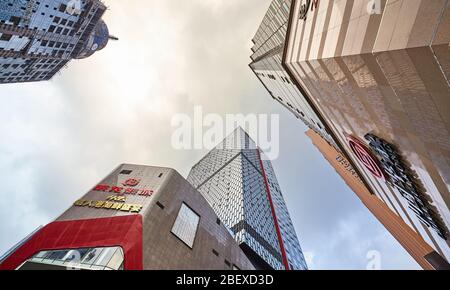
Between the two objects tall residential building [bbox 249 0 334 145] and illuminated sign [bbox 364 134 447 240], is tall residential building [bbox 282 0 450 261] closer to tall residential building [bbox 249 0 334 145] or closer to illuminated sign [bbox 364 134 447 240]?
illuminated sign [bbox 364 134 447 240]

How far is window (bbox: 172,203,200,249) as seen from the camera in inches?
902

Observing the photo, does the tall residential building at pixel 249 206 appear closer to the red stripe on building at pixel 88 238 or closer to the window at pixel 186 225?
the window at pixel 186 225

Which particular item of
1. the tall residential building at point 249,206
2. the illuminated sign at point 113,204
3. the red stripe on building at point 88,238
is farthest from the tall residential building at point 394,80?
the tall residential building at point 249,206

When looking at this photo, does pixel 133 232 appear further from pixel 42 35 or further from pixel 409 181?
pixel 42 35

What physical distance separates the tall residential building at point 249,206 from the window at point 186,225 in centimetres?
3428

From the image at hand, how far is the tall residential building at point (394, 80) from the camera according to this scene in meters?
6.23

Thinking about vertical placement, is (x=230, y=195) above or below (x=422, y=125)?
below

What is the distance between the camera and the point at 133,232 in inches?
716

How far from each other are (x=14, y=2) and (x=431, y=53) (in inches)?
2342

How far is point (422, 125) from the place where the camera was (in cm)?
789

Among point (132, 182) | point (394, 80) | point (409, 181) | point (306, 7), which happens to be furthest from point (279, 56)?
point (132, 182)

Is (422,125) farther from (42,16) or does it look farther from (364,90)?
(42,16)

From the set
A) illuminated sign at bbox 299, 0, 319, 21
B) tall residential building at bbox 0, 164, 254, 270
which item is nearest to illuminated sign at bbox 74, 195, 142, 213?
tall residential building at bbox 0, 164, 254, 270
